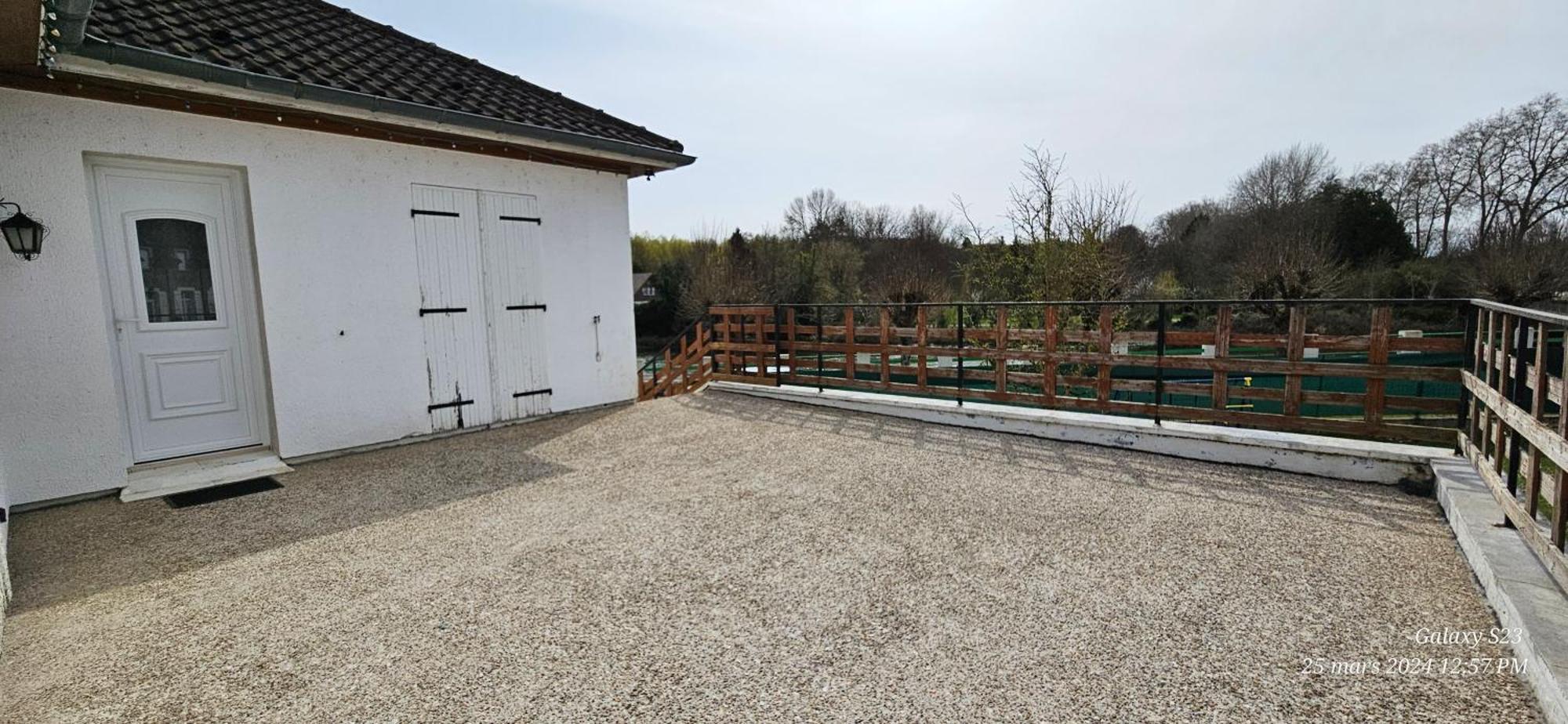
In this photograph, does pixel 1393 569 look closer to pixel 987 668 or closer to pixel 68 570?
pixel 987 668

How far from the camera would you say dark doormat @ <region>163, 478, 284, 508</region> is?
378cm

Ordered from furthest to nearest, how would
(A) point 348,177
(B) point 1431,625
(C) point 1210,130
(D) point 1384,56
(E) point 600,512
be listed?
(C) point 1210,130
(D) point 1384,56
(A) point 348,177
(E) point 600,512
(B) point 1431,625

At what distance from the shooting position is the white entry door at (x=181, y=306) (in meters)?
4.02

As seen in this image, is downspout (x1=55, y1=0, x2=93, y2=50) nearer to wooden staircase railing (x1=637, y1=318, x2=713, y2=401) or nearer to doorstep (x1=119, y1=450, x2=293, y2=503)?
doorstep (x1=119, y1=450, x2=293, y2=503)

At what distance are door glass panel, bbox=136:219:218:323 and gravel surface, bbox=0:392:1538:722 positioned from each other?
1240mm

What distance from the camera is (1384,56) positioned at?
719 centimetres

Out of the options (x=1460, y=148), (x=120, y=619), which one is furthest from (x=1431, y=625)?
(x=1460, y=148)

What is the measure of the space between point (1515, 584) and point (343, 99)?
20.6 feet

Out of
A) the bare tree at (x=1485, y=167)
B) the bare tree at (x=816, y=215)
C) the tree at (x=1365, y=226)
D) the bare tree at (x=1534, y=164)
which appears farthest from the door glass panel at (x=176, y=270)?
the bare tree at (x=1485, y=167)

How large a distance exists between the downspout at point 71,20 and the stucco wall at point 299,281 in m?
0.84

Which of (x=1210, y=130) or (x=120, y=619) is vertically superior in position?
(x=1210, y=130)

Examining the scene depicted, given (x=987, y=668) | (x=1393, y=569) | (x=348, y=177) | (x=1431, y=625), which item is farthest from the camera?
(x=348, y=177)

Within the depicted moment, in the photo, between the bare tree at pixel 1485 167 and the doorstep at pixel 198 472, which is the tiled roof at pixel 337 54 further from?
the bare tree at pixel 1485 167

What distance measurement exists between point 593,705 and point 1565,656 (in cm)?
265
